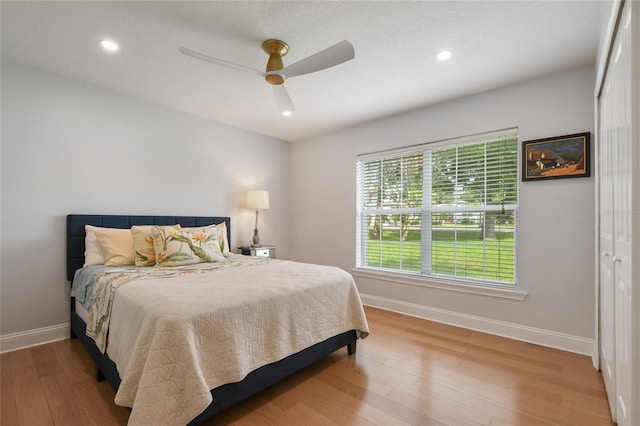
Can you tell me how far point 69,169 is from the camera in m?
2.81

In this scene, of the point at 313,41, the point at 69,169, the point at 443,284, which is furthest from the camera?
the point at 443,284

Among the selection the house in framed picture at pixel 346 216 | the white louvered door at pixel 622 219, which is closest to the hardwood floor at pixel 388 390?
the house in framed picture at pixel 346 216

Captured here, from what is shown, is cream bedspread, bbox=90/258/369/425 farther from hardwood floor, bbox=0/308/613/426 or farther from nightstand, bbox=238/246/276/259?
nightstand, bbox=238/246/276/259

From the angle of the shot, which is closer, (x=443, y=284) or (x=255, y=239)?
(x=443, y=284)

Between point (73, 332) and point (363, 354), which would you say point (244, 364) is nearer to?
point (363, 354)

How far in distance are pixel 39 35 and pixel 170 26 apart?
103cm

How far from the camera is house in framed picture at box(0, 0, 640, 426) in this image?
5.35ft

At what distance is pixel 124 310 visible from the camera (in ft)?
5.61

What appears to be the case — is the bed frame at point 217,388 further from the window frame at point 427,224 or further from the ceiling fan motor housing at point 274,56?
the ceiling fan motor housing at point 274,56

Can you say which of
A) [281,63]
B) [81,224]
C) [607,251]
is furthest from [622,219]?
[81,224]

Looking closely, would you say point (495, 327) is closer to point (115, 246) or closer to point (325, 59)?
point (325, 59)

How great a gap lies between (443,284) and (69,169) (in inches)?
156

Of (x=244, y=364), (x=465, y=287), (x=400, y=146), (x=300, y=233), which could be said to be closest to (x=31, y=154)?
(x=244, y=364)

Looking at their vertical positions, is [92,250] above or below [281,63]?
below
